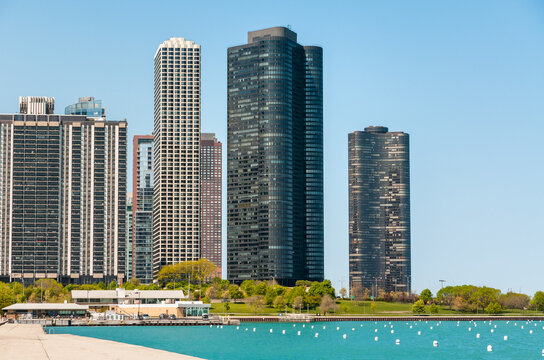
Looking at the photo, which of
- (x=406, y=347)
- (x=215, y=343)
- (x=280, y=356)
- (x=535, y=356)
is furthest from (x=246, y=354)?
(x=535, y=356)

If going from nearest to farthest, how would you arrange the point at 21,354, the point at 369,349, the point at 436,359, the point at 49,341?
the point at 21,354 → the point at 49,341 → the point at 436,359 → the point at 369,349

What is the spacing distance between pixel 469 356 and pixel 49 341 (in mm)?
83639

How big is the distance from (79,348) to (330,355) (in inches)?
2616

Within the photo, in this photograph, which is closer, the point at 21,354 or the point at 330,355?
the point at 21,354

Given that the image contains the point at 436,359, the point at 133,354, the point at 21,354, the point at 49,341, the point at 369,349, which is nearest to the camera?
the point at 21,354

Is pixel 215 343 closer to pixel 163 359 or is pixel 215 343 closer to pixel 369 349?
pixel 369 349

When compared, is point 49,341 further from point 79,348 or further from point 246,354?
point 246,354

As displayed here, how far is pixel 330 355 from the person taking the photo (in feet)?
574

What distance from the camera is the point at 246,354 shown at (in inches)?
6811

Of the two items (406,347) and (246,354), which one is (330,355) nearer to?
(246,354)

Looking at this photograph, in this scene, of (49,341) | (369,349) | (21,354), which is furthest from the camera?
(369,349)

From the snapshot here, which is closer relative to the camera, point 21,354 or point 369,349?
point 21,354

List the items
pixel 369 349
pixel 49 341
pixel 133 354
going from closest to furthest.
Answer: pixel 133 354 < pixel 49 341 < pixel 369 349

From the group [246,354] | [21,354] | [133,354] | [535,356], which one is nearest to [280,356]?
[246,354]
